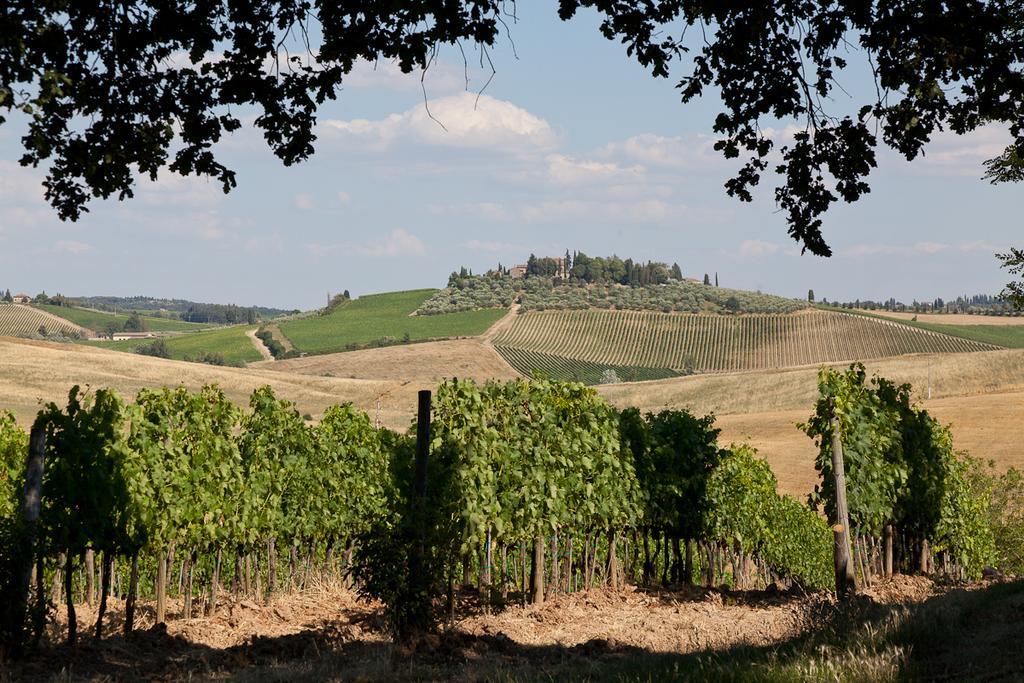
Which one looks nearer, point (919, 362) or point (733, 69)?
point (733, 69)

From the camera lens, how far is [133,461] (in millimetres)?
14875

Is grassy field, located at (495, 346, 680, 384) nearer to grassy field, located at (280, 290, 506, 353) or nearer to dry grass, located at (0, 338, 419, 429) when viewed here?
grassy field, located at (280, 290, 506, 353)

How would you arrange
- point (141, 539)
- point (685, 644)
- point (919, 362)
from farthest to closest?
point (919, 362), point (141, 539), point (685, 644)

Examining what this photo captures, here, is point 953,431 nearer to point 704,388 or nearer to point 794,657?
point 704,388

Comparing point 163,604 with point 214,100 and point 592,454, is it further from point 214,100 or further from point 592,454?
point 214,100

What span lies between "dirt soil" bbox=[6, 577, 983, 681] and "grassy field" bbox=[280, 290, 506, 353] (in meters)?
120

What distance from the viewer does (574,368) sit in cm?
11881

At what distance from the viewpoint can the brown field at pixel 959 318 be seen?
5384 inches

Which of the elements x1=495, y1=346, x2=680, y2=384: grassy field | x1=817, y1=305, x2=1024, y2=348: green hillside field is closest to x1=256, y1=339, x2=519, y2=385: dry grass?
x1=495, y1=346, x2=680, y2=384: grassy field

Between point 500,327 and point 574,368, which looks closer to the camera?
point 574,368

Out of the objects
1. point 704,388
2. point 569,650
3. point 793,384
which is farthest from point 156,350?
point 569,650

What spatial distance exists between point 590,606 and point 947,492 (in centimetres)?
1064

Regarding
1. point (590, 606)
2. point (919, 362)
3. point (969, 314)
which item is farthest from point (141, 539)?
point (969, 314)

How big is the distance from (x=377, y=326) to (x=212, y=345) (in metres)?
22.4
